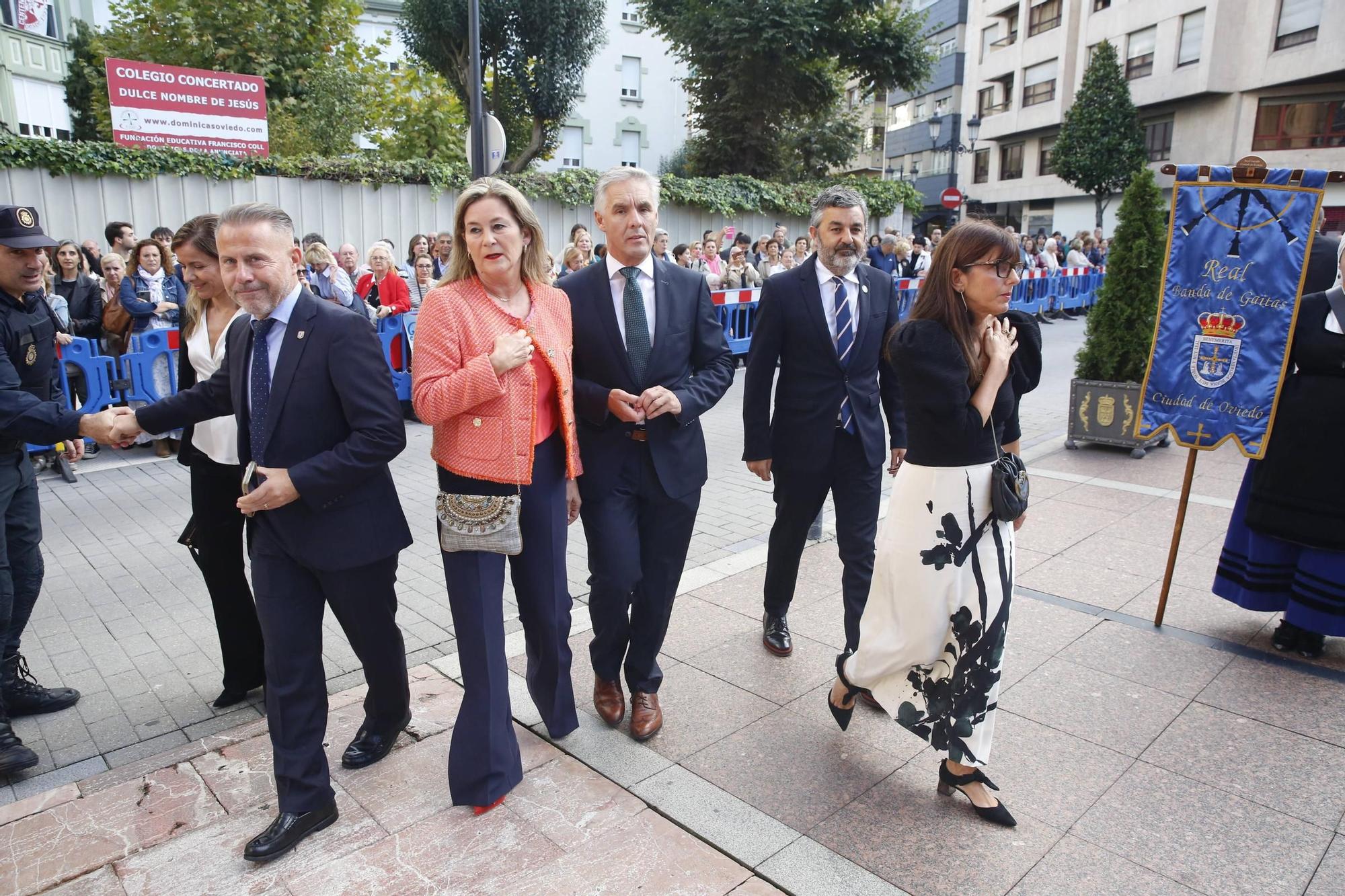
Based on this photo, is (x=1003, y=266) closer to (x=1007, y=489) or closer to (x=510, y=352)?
(x=1007, y=489)

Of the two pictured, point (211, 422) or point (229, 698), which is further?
point (229, 698)

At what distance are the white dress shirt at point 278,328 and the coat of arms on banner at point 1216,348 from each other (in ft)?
13.6

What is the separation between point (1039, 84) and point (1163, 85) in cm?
792

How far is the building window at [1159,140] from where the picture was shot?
3344 centimetres

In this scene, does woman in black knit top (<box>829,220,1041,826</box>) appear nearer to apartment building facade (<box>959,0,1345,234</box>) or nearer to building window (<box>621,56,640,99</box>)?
apartment building facade (<box>959,0,1345,234</box>)

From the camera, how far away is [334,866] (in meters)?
2.66

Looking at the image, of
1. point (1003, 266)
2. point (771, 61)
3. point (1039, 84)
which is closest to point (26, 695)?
point (1003, 266)

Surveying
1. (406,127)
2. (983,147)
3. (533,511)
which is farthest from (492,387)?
(983,147)

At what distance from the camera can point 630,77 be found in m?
41.7

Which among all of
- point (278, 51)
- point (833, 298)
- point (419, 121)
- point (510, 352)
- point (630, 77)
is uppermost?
point (630, 77)

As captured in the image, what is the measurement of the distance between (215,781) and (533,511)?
58.2 inches

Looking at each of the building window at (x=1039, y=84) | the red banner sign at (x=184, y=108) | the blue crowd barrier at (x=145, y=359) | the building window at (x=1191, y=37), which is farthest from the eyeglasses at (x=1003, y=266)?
the building window at (x=1039, y=84)

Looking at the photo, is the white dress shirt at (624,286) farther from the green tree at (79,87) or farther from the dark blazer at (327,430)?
the green tree at (79,87)

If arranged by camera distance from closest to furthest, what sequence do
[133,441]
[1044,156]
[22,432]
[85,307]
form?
[22,432] → [133,441] → [85,307] → [1044,156]
